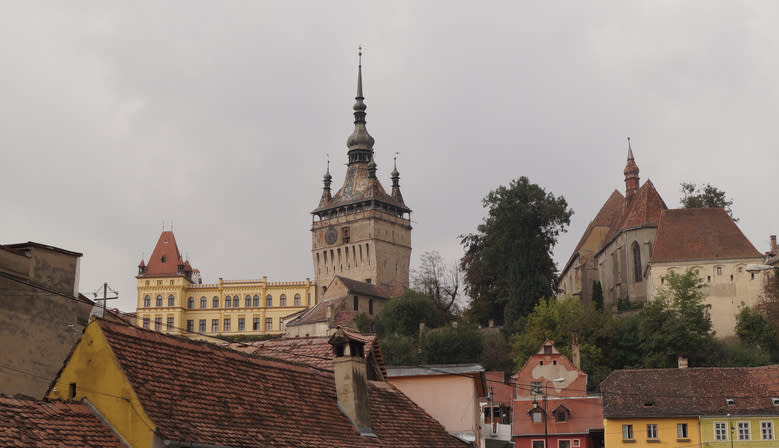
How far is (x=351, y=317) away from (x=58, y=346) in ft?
318

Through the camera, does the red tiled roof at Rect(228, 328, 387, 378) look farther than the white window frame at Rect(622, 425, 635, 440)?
No

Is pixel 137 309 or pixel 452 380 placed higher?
pixel 137 309

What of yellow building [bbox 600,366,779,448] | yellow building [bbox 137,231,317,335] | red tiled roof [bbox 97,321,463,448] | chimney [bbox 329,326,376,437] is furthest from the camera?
yellow building [bbox 137,231,317,335]

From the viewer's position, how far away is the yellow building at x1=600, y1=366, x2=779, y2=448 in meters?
58.1

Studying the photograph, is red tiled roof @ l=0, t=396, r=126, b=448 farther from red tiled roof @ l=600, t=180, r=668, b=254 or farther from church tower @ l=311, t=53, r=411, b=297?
church tower @ l=311, t=53, r=411, b=297

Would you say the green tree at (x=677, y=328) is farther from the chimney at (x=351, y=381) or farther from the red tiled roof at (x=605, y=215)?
the chimney at (x=351, y=381)

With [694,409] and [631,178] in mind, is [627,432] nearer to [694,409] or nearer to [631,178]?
[694,409]

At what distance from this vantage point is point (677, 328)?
84.0 m

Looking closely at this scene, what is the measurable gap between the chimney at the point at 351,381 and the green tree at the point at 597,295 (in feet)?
265

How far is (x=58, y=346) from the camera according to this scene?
74.1ft

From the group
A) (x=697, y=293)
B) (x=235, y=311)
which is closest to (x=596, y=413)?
(x=697, y=293)

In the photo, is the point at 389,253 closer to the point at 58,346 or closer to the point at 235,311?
the point at 235,311

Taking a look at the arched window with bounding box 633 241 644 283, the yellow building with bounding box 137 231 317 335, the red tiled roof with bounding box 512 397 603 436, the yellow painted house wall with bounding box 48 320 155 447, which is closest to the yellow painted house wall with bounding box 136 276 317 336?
the yellow building with bounding box 137 231 317 335

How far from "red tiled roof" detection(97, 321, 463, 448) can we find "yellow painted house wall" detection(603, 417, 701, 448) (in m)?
40.0
